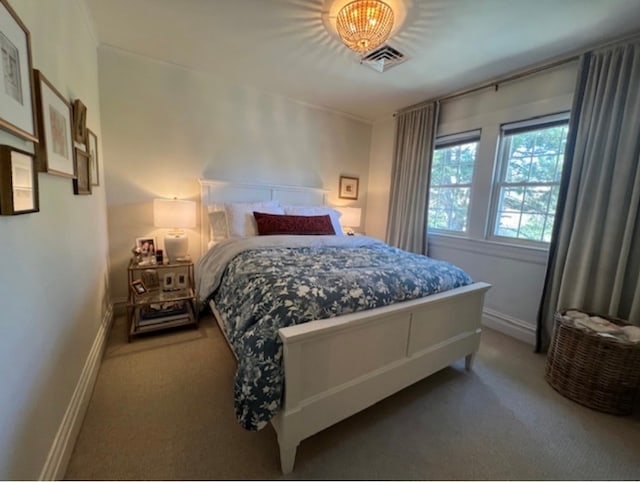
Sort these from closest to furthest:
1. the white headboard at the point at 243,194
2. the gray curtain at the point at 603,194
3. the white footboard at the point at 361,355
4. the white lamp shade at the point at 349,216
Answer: the white footboard at the point at 361,355 → the gray curtain at the point at 603,194 → the white headboard at the point at 243,194 → the white lamp shade at the point at 349,216

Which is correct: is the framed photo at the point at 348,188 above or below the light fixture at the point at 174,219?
above

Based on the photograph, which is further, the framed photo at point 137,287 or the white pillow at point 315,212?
the white pillow at point 315,212

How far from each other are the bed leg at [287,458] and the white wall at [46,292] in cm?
88

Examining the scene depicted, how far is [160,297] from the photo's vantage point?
90.8 inches

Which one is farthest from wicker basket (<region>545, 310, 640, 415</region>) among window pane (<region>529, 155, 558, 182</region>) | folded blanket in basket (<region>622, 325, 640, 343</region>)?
window pane (<region>529, 155, 558, 182</region>)

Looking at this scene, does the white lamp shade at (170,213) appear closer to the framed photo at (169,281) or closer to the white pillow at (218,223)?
the white pillow at (218,223)

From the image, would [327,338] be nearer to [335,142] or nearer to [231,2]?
[231,2]

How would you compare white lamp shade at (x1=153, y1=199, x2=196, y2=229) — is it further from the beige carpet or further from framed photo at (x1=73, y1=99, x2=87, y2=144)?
the beige carpet

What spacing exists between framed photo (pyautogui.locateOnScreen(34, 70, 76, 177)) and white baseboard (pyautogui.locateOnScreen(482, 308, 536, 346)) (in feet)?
11.4

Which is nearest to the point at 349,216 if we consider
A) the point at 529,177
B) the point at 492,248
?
the point at 492,248

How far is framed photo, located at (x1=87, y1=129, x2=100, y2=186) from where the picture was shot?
1.90 metres

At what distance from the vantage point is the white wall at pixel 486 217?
2.34 metres

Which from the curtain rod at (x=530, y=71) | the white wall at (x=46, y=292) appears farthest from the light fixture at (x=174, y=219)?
the curtain rod at (x=530, y=71)

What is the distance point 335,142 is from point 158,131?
83.6 inches
